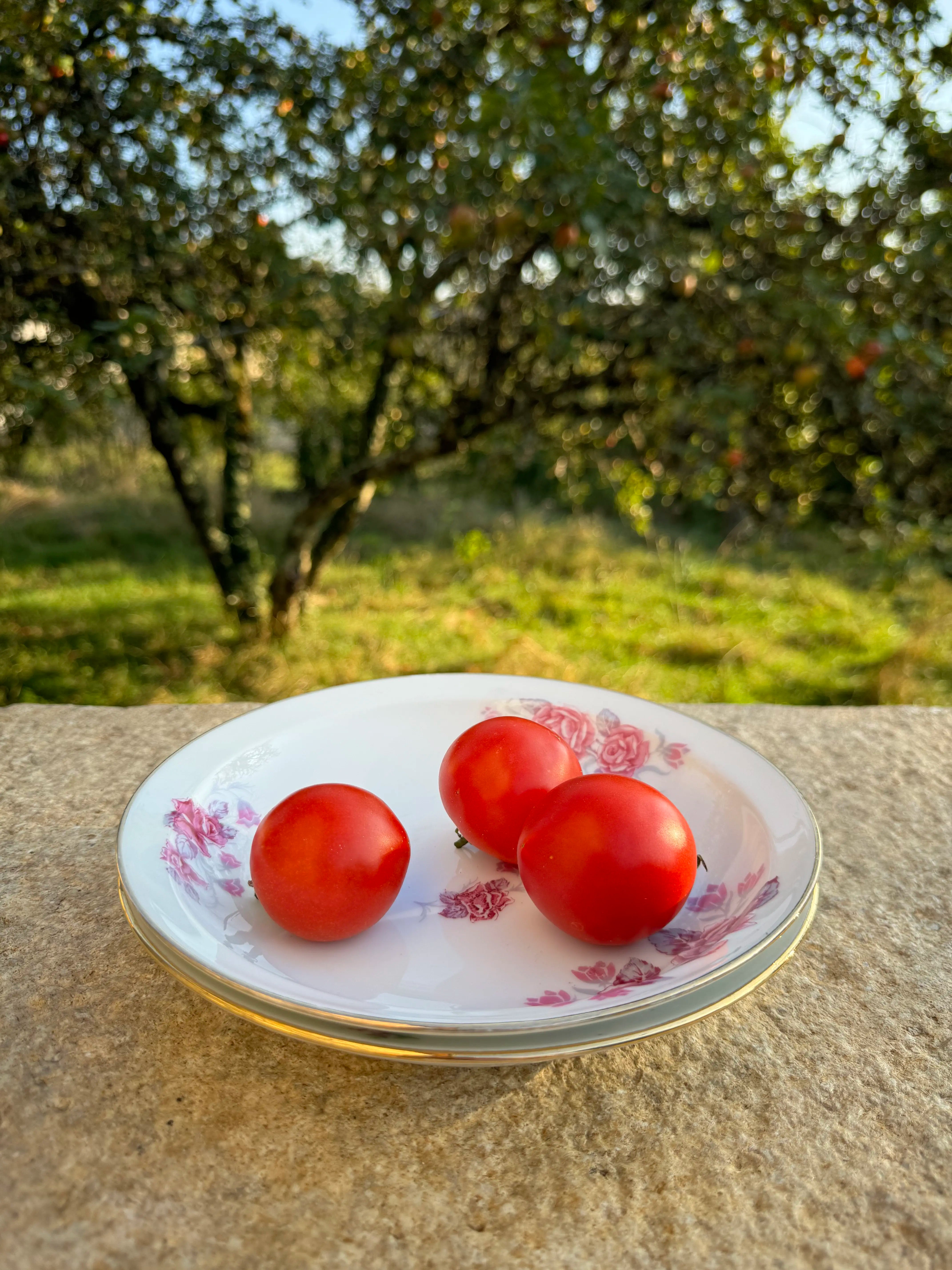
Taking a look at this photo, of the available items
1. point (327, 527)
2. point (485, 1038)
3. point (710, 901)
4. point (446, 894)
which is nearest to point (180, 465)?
point (327, 527)

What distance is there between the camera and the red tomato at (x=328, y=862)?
2.81 feet

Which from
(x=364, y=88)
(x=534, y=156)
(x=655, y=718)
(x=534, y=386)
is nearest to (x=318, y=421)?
(x=534, y=386)

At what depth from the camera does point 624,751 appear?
1.19 meters

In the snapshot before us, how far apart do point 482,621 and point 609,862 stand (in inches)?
160

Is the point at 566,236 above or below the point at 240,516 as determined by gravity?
above

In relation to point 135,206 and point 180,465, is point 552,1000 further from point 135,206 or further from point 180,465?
point 180,465

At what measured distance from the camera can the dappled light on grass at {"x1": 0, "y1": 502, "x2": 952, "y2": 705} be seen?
152 inches

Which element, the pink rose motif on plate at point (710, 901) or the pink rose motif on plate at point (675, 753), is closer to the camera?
the pink rose motif on plate at point (710, 901)

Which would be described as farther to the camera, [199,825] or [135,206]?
[135,206]

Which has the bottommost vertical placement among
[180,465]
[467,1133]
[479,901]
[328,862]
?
[467,1133]

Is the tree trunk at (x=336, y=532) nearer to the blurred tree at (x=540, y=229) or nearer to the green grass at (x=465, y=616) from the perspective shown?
the green grass at (x=465, y=616)

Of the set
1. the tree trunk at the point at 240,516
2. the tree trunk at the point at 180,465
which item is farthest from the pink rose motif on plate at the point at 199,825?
the tree trunk at the point at 240,516

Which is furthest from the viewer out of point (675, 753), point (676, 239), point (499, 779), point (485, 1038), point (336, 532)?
point (336, 532)

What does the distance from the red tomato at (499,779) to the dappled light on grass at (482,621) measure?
2.47 metres
